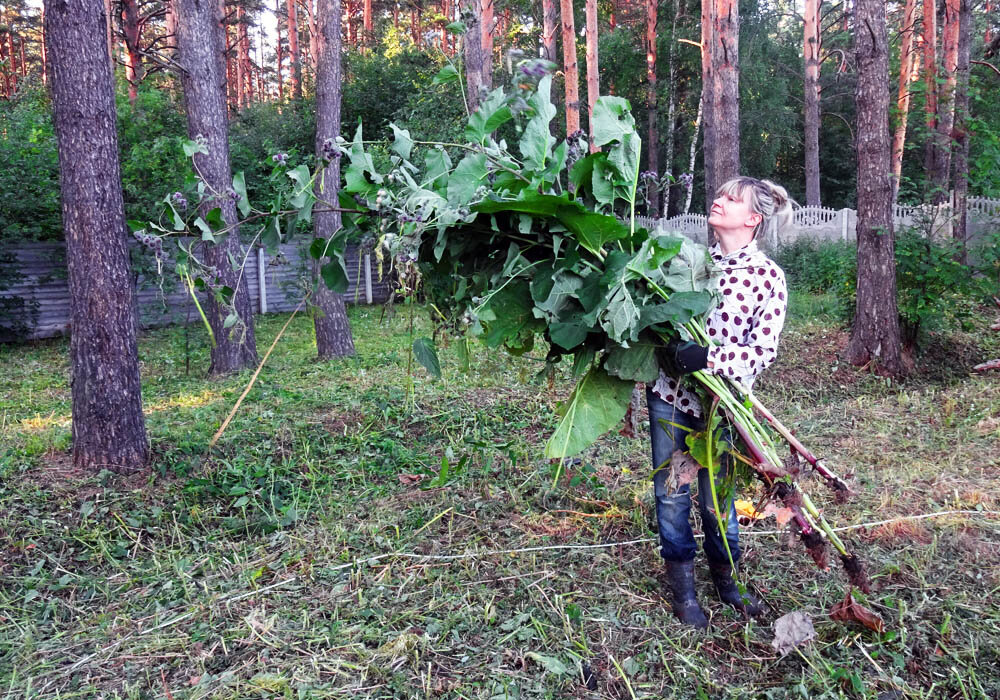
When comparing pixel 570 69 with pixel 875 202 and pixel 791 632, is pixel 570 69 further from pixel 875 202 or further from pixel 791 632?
pixel 791 632

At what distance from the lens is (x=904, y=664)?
2590mm

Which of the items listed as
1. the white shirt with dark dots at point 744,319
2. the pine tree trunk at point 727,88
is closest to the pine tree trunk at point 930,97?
the pine tree trunk at point 727,88

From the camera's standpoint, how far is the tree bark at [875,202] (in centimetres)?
708

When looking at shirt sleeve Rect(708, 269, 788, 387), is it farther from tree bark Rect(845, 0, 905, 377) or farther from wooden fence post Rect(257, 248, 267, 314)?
wooden fence post Rect(257, 248, 267, 314)

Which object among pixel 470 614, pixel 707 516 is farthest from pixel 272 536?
pixel 707 516

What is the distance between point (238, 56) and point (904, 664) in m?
33.4

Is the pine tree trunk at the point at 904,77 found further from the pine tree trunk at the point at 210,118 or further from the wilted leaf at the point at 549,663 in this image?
the wilted leaf at the point at 549,663

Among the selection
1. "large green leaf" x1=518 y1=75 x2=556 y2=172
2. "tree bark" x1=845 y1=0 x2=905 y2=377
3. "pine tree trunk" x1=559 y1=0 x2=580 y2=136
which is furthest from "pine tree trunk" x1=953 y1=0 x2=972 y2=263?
"pine tree trunk" x1=559 y1=0 x2=580 y2=136

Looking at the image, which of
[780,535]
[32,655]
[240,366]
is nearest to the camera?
[32,655]

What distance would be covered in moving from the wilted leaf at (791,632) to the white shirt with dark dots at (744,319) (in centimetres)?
81

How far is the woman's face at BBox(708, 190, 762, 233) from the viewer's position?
2.81 meters

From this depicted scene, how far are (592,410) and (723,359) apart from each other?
508mm

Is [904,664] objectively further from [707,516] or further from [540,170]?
[540,170]

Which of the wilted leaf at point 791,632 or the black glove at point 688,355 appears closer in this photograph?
the black glove at point 688,355
